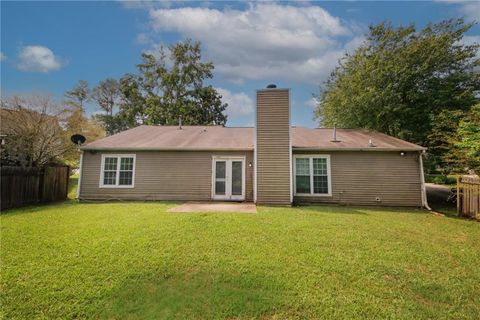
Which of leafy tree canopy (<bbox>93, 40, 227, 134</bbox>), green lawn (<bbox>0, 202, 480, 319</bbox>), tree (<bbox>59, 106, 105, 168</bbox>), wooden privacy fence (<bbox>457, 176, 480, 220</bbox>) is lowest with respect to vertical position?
green lawn (<bbox>0, 202, 480, 319</bbox>)

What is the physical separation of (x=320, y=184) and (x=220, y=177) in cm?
461

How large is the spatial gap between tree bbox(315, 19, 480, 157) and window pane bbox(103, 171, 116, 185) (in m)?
14.7

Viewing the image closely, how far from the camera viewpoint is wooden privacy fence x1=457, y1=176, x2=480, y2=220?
26.1ft

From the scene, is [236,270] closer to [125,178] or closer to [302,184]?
[302,184]

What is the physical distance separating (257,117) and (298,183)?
11.6ft

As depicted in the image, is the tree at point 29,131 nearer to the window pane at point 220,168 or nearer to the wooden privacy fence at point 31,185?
the wooden privacy fence at point 31,185

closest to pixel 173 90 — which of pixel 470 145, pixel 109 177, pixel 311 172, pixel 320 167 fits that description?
pixel 109 177

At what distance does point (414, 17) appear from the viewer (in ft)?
45.2

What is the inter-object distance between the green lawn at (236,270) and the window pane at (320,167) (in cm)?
401

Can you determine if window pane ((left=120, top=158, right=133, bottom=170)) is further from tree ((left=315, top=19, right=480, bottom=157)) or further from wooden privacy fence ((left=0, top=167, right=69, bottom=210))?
tree ((left=315, top=19, right=480, bottom=157))

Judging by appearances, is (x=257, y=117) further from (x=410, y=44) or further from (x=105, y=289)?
(x=410, y=44)

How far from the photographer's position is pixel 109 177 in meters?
10.9

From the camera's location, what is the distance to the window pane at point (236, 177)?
34.5 feet

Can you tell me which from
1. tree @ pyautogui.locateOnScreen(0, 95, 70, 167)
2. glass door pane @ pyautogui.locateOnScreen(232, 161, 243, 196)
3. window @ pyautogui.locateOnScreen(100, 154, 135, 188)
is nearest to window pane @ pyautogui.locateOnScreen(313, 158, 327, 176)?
glass door pane @ pyautogui.locateOnScreen(232, 161, 243, 196)
